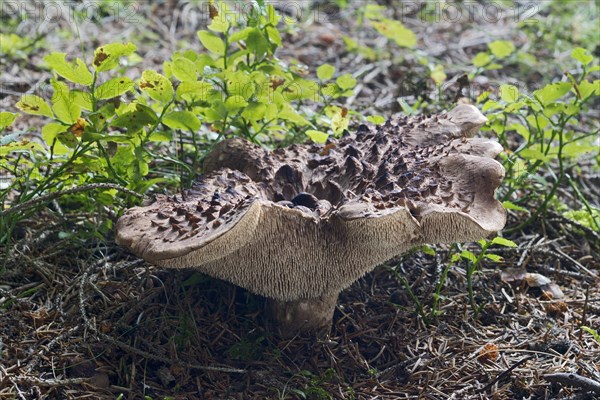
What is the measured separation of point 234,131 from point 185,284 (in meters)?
1.51

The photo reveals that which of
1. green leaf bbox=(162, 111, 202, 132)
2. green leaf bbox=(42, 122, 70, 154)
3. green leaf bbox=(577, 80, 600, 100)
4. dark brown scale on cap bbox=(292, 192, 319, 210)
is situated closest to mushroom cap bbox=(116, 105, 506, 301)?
dark brown scale on cap bbox=(292, 192, 319, 210)

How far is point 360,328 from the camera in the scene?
3777 mm

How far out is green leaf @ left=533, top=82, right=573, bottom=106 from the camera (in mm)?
4109

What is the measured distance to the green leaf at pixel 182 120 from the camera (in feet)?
12.3

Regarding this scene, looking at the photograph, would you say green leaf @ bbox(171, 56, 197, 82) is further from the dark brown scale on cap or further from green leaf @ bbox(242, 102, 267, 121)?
the dark brown scale on cap

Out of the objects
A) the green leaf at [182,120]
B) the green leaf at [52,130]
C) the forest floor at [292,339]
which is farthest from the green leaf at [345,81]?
the green leaf at [52,130]

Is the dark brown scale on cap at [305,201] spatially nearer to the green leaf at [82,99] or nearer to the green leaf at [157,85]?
the green leaf at [157,85]

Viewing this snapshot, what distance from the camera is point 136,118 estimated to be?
362cm

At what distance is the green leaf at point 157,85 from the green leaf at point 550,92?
2.28m

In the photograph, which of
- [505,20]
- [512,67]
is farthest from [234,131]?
[505,20]

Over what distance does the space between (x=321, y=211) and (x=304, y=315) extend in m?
0.82

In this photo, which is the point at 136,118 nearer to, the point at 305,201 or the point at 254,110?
the point at 254,110

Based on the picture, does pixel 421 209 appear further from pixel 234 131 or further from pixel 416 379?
pixel 234 131

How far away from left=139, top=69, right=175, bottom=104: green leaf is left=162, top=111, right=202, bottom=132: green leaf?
0.10m
